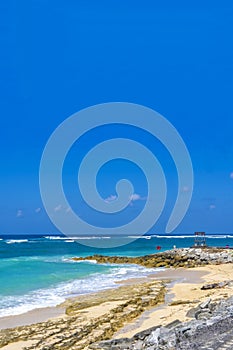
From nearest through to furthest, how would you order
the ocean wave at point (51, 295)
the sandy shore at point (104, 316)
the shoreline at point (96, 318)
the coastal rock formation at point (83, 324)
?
1. the coastal rock formation at point (83, 324)
2. the shoreline at point (96, 318)
3. the sandy shore at point (104, 316)
4. the ocean wave at point (51, 295)

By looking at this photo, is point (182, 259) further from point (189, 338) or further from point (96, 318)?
point (189, 338)

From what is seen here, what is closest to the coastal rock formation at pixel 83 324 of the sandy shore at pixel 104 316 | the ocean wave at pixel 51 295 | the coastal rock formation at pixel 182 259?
the sandy shore at pixel 104 316

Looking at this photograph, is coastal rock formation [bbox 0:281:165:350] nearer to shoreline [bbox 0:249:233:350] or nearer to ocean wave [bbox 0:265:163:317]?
shoreline [bbox 0:249:233:350]

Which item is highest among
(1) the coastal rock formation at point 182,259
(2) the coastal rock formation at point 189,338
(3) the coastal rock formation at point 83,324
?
(1) the coastal rock formation at point 182,259

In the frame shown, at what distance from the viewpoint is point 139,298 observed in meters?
18.0

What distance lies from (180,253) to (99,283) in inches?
970

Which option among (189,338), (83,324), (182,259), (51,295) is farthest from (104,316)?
(182,259)

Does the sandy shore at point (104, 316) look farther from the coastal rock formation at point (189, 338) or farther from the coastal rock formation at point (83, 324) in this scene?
the coastal rock formation at point (189, 338)

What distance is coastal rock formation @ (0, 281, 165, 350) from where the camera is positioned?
38.8ft

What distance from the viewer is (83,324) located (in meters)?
13.5

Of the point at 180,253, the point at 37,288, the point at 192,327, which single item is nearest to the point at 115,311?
the point at 192,327

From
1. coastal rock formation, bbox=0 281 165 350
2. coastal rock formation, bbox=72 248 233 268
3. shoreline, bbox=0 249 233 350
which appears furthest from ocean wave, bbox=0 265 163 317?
coastal rock formation, bbox=72 248 233 268

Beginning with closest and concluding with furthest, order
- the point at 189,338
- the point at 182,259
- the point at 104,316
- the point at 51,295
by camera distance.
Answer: the point at 189,338, the point at 104,316, the point at 51,295, the point at 182,259

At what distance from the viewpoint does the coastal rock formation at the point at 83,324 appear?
38.8ft
